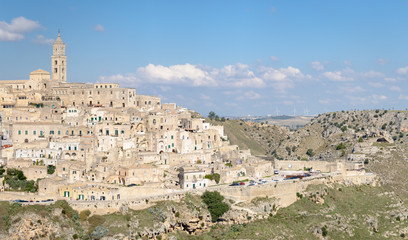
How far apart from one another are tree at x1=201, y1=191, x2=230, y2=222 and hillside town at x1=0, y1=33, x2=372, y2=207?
2.43 meters

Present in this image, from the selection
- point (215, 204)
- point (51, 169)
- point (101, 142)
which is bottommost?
point (215, 204)

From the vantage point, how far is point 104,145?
69.9 metres

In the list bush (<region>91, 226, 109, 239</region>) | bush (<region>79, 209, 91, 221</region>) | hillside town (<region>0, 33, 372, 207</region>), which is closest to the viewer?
bush (<region>91, 226, 109, 239</region>)

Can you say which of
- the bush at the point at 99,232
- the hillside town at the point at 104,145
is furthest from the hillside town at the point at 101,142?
the bush at the point at 99,232

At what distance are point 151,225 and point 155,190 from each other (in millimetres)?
5106

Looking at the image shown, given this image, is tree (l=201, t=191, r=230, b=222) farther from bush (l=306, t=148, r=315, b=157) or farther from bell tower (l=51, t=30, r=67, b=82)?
bush (l=306, t=148, r=315, b=157)

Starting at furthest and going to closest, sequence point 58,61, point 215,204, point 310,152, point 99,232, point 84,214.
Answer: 1. point 310,152
2. point 58,61
3. point 215,204
4. point 84,214
5. point 99,232

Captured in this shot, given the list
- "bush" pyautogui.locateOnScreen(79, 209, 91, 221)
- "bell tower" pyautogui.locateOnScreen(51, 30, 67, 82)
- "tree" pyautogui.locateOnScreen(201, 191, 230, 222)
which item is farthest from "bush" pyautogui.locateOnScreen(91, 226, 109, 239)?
"bell tower" pyautogui.locateOnScreen(51, 30, 67, 82)

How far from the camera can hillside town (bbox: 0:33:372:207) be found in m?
63.5

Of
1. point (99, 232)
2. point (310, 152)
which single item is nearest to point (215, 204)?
point (99, 232)

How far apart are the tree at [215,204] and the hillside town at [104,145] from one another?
2426mm

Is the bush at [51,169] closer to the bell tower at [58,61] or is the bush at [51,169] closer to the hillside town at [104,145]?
the hillside town at [104,145]

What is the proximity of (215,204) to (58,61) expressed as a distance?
39769 millimetres

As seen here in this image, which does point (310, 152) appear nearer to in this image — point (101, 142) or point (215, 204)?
point (215, 204)
